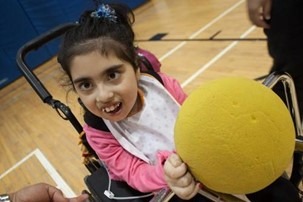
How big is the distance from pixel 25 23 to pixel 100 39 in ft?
13.6

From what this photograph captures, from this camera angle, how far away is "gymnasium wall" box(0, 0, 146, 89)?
4.31 meters

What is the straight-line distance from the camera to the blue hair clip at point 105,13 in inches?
35.4

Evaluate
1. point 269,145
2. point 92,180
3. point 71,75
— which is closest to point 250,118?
point 269,145

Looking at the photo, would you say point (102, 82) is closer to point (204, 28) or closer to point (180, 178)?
point (180, 178)

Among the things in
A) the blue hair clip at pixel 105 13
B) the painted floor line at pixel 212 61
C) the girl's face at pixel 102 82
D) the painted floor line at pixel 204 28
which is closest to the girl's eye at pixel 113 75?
the girl's face at pixel 102 82

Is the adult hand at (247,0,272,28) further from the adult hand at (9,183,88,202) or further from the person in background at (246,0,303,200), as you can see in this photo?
the adult hand at (9,183,88,202)

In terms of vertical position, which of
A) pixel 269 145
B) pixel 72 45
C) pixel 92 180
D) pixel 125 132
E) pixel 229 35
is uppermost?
pixel 72 45

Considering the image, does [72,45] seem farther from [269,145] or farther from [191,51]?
[191,51]

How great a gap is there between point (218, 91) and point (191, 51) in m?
2.63

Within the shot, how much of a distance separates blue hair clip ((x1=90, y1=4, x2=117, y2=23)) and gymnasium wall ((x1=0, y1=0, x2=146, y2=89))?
348 cm

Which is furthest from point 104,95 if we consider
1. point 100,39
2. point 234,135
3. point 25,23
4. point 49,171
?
point 25,23

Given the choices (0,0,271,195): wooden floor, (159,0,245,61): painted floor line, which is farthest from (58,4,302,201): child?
(159,0,245,61): painted floor line

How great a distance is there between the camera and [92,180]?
984 mm

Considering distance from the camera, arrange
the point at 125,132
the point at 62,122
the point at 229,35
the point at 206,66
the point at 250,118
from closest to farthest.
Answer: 1. the point at 250,118
2. the point at 125,132
3. the point at 206,66
4. the point at 62,122
5. the point at 229,35
